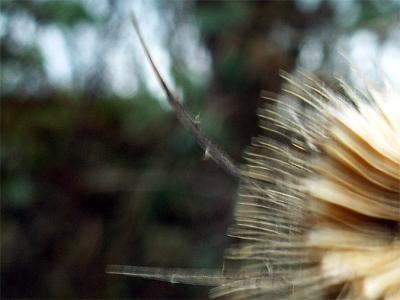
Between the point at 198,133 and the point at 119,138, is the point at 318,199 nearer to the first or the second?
the point at 198,133

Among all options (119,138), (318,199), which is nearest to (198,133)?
(318,199)

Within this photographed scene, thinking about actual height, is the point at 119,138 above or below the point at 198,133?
above

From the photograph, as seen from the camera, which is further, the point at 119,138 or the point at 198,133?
the point at 119,138

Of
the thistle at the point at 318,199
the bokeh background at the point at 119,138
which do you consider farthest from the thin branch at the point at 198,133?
the bokeh background at the point at 119,138

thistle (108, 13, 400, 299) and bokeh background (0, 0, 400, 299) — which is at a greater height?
bokeh background (0, 0, 400, 299)

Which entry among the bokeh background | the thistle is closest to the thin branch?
the thistle

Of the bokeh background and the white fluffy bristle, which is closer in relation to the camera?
the white fluffy bristle

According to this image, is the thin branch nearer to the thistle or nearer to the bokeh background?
the thistle

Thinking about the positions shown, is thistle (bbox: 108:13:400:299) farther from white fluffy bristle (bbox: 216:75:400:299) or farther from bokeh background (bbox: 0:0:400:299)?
bokeh background (bbox: 0:0:400:299)

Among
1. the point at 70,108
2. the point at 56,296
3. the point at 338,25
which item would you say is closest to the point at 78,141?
the point at 70,108
